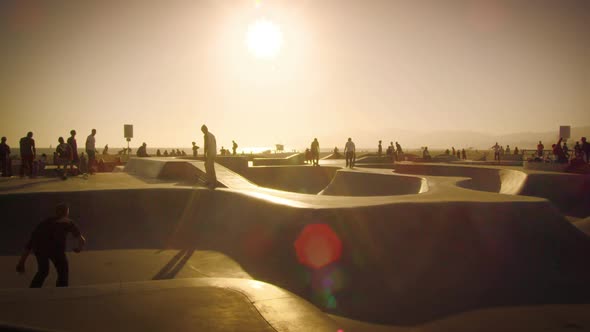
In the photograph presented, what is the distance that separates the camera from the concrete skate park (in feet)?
12.8

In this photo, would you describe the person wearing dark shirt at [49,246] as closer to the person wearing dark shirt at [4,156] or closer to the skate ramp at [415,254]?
the skate ramp at [415,254]

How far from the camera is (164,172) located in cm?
1453

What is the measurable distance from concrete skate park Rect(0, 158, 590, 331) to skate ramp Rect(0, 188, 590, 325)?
0.02 m

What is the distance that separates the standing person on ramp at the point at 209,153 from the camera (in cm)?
1052

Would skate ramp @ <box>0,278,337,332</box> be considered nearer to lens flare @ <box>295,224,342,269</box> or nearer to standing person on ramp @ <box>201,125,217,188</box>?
A: lens flare @ <box>295,224,342,269</box>

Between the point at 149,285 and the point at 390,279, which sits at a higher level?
the point at 149,285

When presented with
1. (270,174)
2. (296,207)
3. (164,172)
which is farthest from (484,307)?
(270,174)

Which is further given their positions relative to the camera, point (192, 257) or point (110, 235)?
point (110, 235)

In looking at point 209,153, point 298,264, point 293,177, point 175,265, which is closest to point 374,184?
point 209,153

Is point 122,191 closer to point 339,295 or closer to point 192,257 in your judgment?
point 192,257

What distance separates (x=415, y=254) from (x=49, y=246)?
537 centimetres

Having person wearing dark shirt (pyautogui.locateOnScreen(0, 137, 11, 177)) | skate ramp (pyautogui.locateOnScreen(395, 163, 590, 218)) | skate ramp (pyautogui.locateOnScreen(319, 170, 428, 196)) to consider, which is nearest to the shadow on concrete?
skate ramp (pyautogui.locateOnScreen(319, 170, 428, 196))

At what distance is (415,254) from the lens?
21.4 ft

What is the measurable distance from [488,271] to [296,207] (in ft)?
10.8
